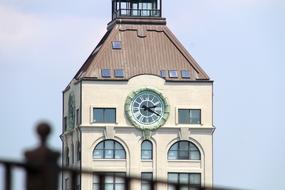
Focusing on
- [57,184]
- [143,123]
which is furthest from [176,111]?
[57,184]

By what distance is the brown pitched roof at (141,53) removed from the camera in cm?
11519

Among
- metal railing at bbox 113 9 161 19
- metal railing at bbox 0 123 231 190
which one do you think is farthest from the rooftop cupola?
metal railing at bbox 0 123 231 190

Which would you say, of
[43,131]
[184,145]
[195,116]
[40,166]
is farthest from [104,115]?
[40,166]

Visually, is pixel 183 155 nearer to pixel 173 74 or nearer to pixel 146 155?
pixel 146 155

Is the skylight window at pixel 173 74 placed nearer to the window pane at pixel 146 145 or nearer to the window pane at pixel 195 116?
the window pane at pixel 195 116

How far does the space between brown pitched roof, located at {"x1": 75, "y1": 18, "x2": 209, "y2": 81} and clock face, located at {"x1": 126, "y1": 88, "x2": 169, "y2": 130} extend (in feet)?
4.64

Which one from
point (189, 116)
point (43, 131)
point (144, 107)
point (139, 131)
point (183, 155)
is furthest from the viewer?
point (189, 116)

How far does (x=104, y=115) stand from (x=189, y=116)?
5973 millimetres

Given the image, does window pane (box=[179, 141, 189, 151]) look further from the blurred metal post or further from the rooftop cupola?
the blurred metal post

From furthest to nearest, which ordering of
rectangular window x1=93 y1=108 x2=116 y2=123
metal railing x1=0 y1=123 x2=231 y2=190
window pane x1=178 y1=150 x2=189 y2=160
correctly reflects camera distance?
1. window pane x1=178 y1=150 x2=189 y2=160
2. rectangular window x1=93 y1=108 x2=116 y2=123
3. metal railing x1=0 y1=123 x2=231 y2=190

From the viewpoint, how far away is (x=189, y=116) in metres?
118

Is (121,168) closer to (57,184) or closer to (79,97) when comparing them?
(79,97)

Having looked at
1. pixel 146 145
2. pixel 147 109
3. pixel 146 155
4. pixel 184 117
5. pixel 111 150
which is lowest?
pixel 146 155

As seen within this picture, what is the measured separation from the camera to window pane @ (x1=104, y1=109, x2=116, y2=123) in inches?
4584
